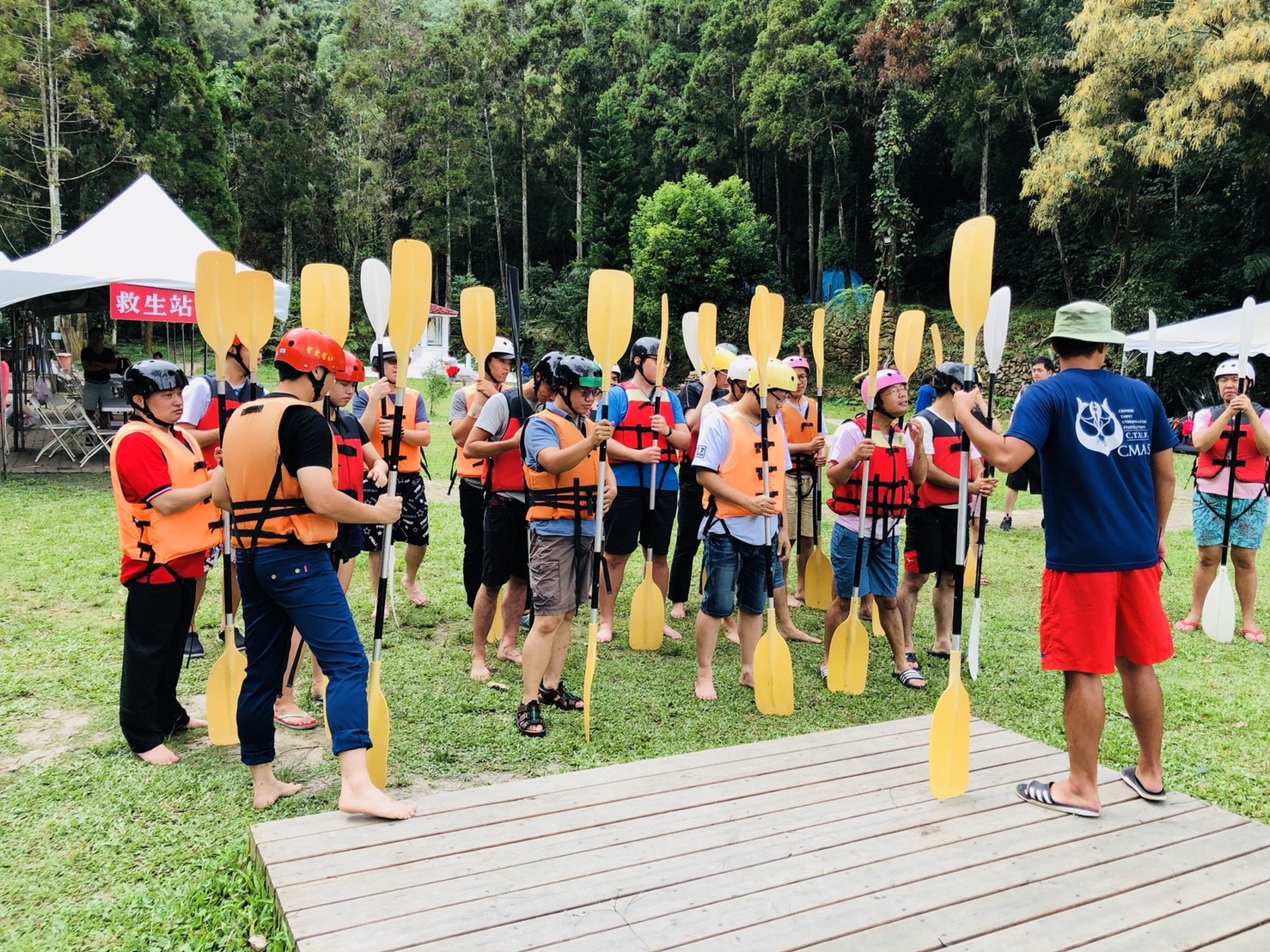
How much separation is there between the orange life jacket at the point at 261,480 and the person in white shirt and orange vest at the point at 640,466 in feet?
8.98

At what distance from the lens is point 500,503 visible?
16.5ft

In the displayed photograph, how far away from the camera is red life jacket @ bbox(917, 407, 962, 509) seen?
550cm

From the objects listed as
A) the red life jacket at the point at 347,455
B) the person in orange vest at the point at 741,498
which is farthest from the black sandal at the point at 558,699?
the red life jacket at the point at 347,455

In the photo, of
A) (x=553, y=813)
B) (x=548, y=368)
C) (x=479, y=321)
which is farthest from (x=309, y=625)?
(x=479, y=321)

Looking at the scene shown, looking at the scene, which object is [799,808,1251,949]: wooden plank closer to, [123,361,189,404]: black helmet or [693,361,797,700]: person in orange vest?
[693,361,797,700]: person in orange vest

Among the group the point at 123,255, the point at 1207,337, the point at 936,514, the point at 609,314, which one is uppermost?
the point at 123,255

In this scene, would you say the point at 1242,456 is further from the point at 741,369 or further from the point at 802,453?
the point at 741,369

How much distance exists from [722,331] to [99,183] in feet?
72.3

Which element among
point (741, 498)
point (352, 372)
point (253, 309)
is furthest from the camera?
point (741, 498)

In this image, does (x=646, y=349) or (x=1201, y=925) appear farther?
(x=646, y=349)

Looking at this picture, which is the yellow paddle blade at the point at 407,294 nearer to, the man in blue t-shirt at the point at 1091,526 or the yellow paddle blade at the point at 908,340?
the man in blue t-shirt at the point at 1091,526

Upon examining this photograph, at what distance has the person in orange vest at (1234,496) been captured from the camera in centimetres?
621

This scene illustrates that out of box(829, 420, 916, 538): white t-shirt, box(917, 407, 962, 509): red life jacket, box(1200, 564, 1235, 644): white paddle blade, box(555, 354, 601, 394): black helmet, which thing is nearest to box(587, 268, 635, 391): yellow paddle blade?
box(555, 354, 601, 394): black helmet

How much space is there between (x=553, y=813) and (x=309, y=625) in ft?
3.80
